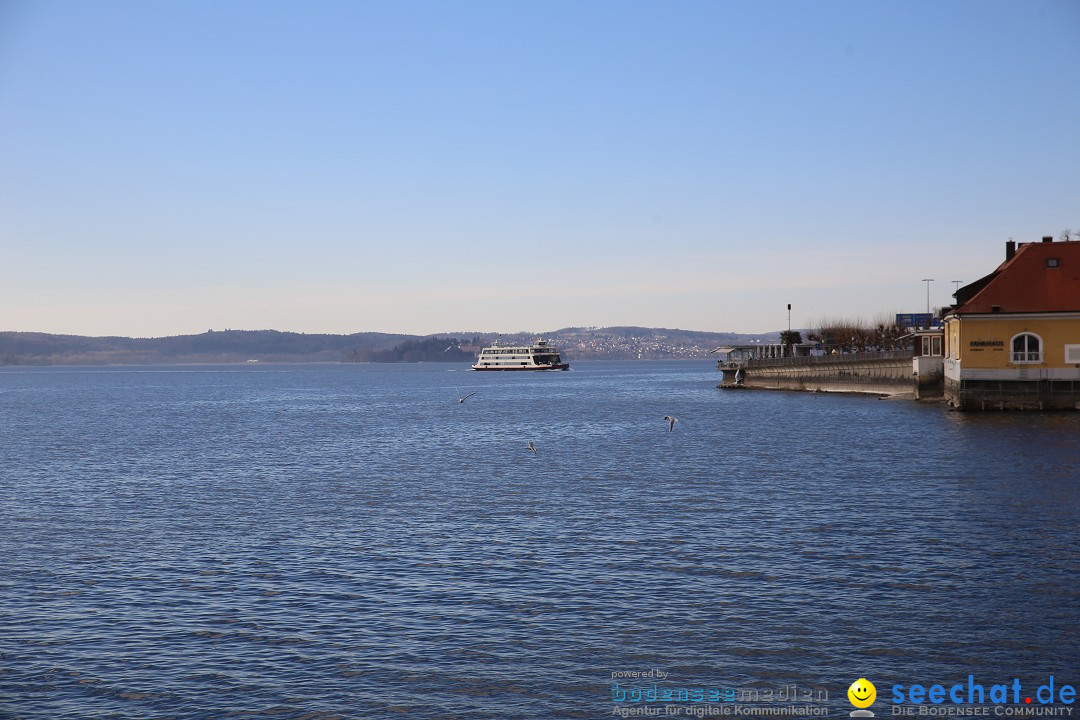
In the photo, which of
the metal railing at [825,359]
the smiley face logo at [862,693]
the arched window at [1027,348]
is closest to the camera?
the smiley face logo at [862,693]

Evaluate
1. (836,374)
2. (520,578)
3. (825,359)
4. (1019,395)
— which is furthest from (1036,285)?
(520,578)

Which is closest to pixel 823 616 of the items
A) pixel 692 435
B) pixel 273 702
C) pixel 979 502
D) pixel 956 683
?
pixel 956 683

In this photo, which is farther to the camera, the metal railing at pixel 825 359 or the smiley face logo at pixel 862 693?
the metal railing at pixel 825 359

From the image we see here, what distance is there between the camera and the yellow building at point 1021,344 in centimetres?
6588

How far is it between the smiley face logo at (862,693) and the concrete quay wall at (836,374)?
77.2 metres

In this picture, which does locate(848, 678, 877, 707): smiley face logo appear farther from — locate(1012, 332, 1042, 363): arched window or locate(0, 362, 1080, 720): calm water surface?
locate(1012, 332, 1042, 363): arched window

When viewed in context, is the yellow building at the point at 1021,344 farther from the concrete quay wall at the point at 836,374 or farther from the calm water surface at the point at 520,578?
the concrete quay wall at the point at 836,374

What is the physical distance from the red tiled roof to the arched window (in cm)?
177

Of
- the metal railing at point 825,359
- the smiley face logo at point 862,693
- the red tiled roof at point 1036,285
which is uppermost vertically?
the red tiled roof at point 1036,285

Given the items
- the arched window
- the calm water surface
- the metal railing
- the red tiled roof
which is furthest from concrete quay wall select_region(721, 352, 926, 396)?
the calm water surface

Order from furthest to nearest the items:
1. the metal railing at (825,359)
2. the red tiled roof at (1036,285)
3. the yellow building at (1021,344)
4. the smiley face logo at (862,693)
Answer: the metal railing at (825,359), the red tiled roof at (1036,285), the yellow building at (1021,344), the smiley face logo at (862,693)

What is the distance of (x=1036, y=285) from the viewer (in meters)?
69.6

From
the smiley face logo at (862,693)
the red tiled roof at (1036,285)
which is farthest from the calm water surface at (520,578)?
the red tiled roof at (1036,285)

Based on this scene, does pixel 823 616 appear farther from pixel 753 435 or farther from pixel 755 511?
pixel 753 435
